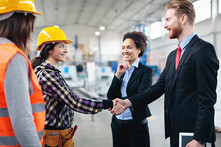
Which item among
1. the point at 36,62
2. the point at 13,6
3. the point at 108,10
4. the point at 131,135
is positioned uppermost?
the point at 108,10

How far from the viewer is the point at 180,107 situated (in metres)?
1.19

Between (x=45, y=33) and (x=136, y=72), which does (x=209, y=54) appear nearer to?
(x=136, y=72)

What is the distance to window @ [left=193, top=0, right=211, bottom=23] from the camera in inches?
330

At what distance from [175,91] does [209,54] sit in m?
0.32

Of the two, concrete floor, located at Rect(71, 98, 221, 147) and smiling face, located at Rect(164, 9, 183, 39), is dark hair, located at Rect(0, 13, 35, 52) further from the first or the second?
concrete floor, located at Rect(71, 98, 221, 147)

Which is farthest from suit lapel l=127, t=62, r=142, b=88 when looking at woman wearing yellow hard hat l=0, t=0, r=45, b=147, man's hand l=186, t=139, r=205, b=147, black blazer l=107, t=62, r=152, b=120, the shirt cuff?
woman wearing yellow hard hat l=0, t=0, r=45, b=147

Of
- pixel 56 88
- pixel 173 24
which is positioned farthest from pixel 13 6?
pixel 173 24

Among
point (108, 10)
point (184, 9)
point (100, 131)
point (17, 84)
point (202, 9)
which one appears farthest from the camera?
point (108, 10)

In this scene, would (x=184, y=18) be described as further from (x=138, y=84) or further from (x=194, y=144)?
(x=194, y=144)

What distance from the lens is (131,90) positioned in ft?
5.63

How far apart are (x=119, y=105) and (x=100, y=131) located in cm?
267

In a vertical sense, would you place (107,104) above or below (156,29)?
below

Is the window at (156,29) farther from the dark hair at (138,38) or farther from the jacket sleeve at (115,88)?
the jacket sleeve at (115,88)

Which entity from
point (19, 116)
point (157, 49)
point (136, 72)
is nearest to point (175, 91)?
point (136, 72)
